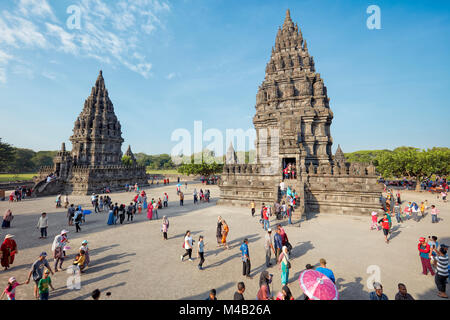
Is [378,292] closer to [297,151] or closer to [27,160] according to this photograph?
[297,151]

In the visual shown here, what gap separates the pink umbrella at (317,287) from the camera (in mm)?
4438

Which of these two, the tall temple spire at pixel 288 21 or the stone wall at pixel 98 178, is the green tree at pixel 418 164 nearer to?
the tall temple spire at pixel 288 21

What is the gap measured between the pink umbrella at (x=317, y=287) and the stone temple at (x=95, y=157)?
35543 millimetres

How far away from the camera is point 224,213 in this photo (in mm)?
18016

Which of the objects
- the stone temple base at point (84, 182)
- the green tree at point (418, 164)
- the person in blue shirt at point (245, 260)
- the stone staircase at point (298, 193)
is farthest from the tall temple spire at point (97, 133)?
the green tree at point (418, 164)

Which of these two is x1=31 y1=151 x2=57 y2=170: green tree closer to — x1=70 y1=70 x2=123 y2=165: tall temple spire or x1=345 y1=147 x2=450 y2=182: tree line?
x1=70 y1=70 x2=123 y2=165: tall temple spire

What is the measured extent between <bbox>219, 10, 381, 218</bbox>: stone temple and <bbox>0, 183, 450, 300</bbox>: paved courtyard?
8.61 feet

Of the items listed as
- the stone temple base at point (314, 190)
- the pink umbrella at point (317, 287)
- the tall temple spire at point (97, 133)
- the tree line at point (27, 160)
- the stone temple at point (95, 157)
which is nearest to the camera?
the pink umbrella at point (317, 287)

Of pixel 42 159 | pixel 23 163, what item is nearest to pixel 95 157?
pixel 23 163
